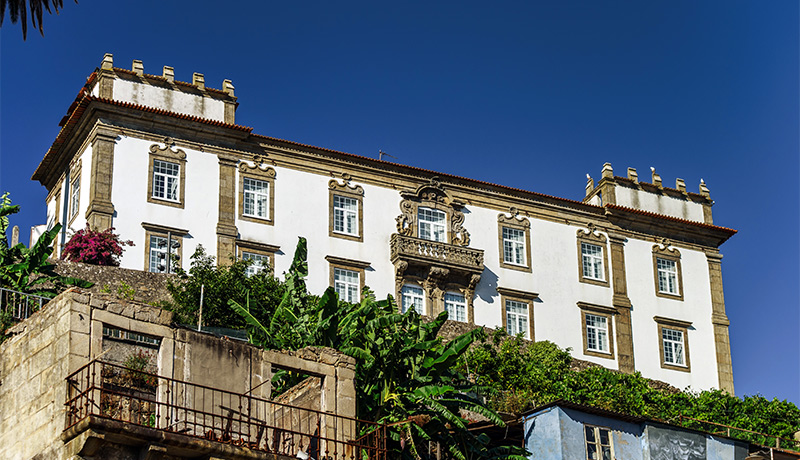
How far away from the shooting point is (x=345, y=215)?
46438 millimetres

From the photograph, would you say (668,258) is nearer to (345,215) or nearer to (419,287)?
(419,287)

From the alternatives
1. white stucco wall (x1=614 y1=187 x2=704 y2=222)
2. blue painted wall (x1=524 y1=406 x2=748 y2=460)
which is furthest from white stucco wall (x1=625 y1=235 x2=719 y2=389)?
blue painted wall (x1=524 y1=406 x2=748 y2=460)

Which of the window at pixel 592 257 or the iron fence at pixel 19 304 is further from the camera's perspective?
the window at pixel 592 257

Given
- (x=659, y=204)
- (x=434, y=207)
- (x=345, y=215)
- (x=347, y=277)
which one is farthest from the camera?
(x=659, y=204)

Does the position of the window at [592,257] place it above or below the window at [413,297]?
above

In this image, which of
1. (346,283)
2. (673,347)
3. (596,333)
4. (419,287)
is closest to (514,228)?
(596,333)

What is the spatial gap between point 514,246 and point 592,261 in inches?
135

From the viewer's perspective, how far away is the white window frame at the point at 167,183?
142 feet

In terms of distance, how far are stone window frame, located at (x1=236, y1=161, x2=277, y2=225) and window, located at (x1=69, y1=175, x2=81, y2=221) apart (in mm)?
5205

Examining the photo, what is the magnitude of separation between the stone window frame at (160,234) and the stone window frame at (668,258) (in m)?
19.0

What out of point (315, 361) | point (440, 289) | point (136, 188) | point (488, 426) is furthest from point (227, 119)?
point (315, 361)

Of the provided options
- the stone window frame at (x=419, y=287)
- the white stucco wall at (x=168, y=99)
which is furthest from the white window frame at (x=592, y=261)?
the white stucco wall at (x=168, y=99)

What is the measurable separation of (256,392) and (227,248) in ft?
66.3

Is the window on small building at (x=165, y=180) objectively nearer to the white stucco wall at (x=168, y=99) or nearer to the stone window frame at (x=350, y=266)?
the white stucco wall at (x=168, y=99)
